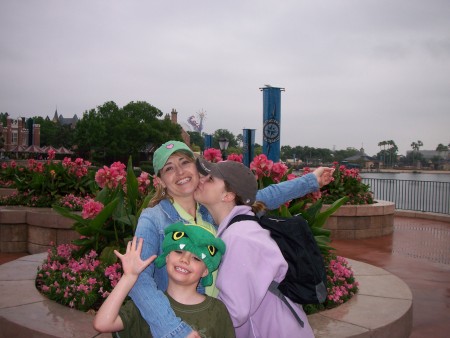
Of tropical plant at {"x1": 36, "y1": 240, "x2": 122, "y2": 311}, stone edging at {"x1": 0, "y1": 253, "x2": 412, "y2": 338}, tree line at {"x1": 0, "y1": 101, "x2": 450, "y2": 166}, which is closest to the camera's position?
stone edging at {"x1": 0, "y1": 253, "x2": 412, "y2": 338}

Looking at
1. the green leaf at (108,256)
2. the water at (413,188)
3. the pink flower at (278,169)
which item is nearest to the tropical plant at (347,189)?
the water at (413,188)

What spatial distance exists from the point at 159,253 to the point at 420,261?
20.2 feet

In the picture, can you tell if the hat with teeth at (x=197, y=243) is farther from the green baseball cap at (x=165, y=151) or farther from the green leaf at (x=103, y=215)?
the green leaf at (x=103, y=215)

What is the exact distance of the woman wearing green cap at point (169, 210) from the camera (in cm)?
164

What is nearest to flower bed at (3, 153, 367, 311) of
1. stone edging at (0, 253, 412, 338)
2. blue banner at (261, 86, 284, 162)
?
stone edging at (0, 253, 412, 338)

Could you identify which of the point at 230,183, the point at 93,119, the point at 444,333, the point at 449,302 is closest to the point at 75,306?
the point at 230,183

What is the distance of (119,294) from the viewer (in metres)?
1.58

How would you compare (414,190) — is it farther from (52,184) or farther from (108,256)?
(108,256)

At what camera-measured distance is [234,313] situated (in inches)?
64.4

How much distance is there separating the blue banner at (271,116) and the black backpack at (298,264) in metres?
8.99

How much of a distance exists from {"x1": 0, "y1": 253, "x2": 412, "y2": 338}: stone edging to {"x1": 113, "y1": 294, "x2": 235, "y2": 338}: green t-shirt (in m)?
1.11

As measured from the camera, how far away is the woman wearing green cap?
1.64m

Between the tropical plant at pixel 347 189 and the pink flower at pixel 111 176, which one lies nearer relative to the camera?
the pink flower at pixel 111 176

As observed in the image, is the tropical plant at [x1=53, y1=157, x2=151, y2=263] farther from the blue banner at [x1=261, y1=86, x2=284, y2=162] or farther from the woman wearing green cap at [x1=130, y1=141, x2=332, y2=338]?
the blue banner at [x1=261, y1=86, x2=284, y2=162]
